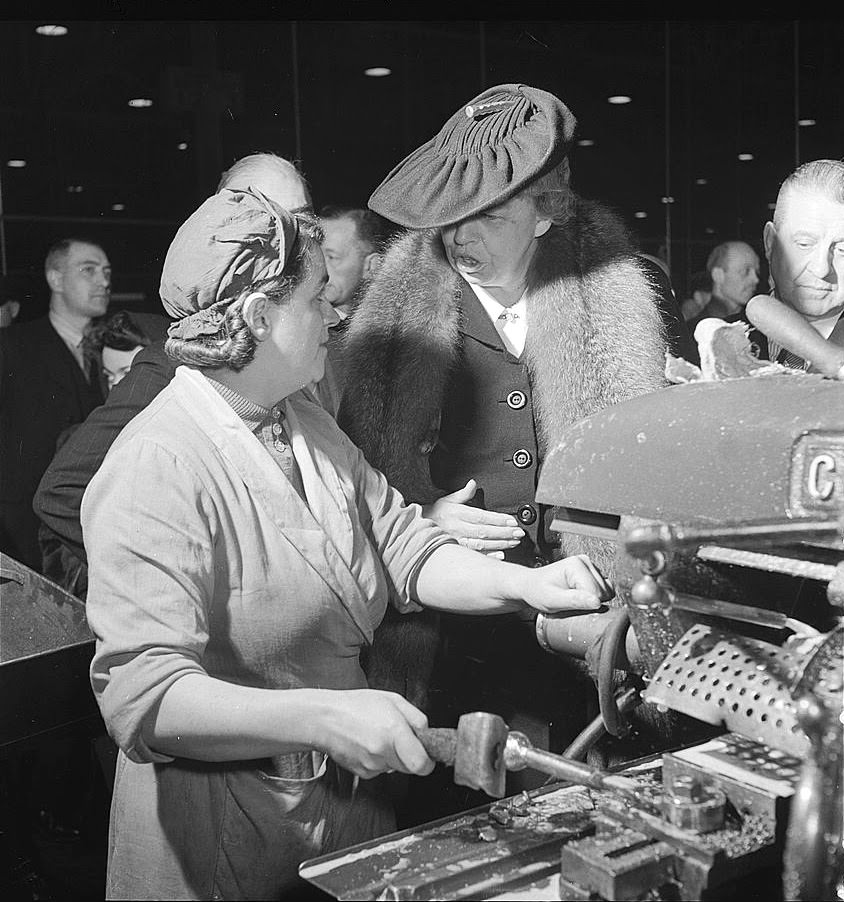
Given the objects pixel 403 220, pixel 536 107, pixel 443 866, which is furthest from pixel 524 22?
pixel 443 866

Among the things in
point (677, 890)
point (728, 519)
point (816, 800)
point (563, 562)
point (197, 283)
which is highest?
point (197, 283)

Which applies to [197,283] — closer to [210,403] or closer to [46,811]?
[210,403]

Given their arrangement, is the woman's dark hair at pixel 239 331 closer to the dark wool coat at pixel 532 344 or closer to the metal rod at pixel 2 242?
the dark wool coat at pixel 532 344

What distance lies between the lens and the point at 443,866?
1.37m

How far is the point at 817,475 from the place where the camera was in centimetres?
139

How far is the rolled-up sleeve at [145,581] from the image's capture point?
157cm

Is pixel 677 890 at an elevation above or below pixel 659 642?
below

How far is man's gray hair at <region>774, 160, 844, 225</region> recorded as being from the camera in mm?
2240

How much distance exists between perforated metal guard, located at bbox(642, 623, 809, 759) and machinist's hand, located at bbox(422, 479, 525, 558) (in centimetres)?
63

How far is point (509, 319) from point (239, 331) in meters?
0.60

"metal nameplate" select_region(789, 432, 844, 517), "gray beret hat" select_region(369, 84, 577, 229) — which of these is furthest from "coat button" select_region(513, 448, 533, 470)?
"metal nameplate" select_region(789, 432, 844, 517)

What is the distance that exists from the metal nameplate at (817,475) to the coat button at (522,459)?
694 millimetres

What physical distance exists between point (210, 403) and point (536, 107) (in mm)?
875

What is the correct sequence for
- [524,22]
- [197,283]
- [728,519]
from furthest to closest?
[524,22], [197,283], [728,519]
